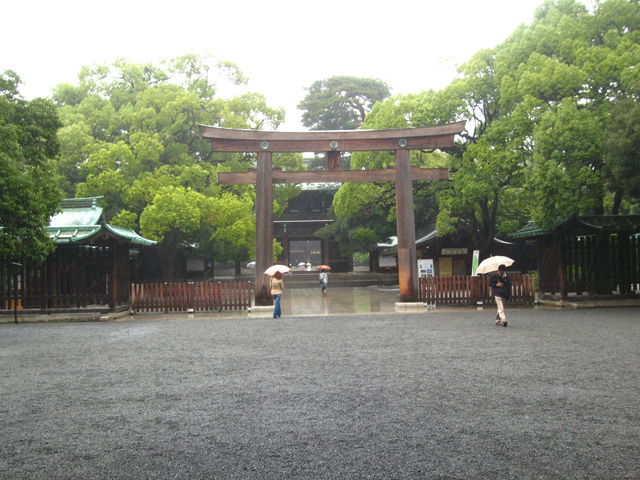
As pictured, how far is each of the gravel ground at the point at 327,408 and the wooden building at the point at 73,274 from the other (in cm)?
602

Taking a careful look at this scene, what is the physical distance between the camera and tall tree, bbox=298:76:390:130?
3966 centimetres

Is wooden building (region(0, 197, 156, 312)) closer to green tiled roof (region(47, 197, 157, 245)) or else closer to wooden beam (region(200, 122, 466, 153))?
green tiled roof (region(47, 197, 157, 245))

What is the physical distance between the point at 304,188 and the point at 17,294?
24.9 meters

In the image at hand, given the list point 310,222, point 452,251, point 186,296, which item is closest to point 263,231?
point 186,296

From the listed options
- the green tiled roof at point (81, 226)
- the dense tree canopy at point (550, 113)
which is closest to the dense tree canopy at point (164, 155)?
→ the green tiled roof at point (81, 226)

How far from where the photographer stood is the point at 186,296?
15984 mm

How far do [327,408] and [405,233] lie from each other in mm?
11215

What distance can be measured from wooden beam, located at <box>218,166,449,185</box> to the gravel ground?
284 inches

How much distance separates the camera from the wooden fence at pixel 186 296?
1597 cm

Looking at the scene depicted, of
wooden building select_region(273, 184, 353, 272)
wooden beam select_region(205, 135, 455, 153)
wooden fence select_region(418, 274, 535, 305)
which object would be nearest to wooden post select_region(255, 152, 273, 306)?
wooden beam select_region(205, 135, 455, 153)

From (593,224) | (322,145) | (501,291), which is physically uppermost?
(322,145)

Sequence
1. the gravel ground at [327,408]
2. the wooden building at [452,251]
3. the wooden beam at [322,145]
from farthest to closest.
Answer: the wooden building at [452,251] < the wooden beam at [322,145] < the gravel ground at [327,408]

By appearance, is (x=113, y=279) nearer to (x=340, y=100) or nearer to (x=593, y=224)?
(x=593, y=224)

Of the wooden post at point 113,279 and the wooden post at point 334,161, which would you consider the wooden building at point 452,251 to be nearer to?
the wooden post at point 334,161
